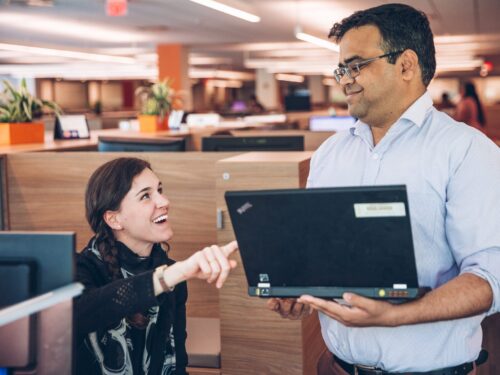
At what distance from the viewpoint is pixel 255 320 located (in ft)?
8.29

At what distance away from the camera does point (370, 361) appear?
157 centimetres

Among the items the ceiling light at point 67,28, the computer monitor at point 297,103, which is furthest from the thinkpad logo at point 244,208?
the computer monitor at point 297,103

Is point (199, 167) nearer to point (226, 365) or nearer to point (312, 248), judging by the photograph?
point (226, 365)

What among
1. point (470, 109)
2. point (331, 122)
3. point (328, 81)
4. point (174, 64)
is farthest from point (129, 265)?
point (328, 81)

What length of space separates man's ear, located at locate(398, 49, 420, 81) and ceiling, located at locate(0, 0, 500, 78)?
4411 millimetres

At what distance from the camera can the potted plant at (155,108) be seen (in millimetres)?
5828

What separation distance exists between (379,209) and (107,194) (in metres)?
1.08

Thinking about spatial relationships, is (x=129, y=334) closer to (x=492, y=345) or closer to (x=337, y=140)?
(x=337, y=140)

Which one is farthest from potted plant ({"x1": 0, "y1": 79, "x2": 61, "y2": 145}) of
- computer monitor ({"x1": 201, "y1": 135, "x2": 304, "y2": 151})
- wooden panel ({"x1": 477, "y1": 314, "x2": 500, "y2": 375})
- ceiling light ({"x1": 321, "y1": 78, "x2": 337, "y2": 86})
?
ceiling light ({"x1": 321, "y1": 78, "x2": 337, "y2": 86})

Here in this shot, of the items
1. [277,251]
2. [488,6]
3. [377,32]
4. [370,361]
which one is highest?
[488,6]

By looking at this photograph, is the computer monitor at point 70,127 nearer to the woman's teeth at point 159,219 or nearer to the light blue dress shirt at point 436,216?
the woman's teeth at point 159,219

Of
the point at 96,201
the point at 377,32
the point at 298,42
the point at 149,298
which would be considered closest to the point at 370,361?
the point at 149,298

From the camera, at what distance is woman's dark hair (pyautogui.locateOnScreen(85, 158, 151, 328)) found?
209 centimetres

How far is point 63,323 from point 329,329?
0.79 m
